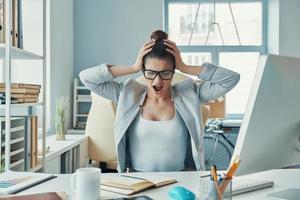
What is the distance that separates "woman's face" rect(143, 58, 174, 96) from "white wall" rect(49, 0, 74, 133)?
2.03m

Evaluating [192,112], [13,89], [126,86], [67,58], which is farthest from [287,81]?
[67,58]

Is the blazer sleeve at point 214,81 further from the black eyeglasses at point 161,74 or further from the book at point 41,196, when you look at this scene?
the book at point 41,196

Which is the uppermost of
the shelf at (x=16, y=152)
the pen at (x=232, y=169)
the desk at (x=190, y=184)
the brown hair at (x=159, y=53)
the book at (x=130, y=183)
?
the brown hair at (x=159, y=53)

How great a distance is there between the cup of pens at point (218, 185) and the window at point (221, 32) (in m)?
3.96

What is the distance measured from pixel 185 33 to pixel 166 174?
3.67m

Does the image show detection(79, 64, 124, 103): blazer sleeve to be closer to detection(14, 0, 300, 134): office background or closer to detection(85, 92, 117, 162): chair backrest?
detection(85, 92, 117, 162): chair backrest

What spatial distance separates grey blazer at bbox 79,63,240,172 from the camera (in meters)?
1.75

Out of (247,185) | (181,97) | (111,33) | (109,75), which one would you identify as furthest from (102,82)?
(111,33)

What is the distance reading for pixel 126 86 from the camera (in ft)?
6.12

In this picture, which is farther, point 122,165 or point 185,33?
point 185,33

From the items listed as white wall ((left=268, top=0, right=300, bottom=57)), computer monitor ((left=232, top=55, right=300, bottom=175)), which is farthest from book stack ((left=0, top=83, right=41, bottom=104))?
white wall ((left=268, top=0, right=300, bottom=57))

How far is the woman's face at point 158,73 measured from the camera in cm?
175

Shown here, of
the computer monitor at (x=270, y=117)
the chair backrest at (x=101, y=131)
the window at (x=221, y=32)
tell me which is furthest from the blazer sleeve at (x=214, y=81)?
the window at (x=221, y=32)

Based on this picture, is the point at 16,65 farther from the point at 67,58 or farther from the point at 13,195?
the point at 13,195
